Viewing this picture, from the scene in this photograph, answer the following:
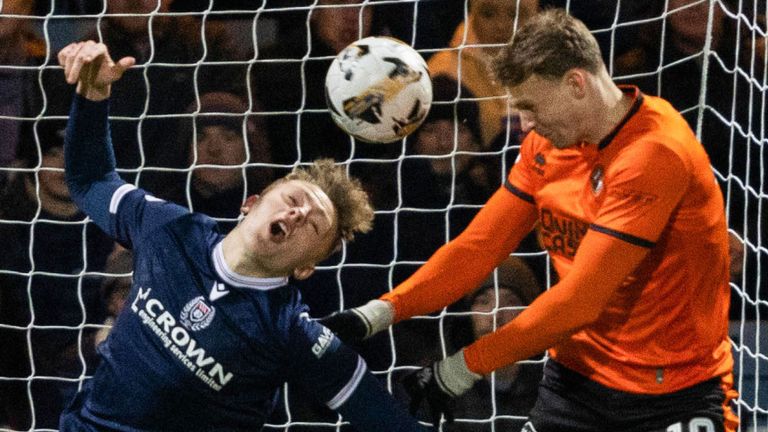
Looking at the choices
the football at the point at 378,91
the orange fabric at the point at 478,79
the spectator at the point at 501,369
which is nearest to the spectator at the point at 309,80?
the orange fabric at the point at 478,79

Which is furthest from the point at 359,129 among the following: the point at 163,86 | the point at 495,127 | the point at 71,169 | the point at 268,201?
the point at 163,86

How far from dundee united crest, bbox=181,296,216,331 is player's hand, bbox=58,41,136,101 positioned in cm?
47

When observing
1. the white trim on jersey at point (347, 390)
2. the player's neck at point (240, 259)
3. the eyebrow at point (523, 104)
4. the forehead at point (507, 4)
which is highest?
the eyebrow at point (523, 104)

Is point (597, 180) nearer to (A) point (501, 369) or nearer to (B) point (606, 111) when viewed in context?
(B) point (606, 111)

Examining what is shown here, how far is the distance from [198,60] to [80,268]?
739 millimetres

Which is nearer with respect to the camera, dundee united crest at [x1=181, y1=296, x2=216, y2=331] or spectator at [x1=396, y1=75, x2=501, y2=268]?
dundee united crest at [x1=181, y1=296, x2=216, y2=331]

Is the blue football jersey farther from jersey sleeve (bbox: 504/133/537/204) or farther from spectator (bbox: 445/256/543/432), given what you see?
spectator (bbox: 445/256/543/432)

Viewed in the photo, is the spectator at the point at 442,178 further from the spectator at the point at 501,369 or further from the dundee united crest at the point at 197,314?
the dundee united crest at the point at 197,314

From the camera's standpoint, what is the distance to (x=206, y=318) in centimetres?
232

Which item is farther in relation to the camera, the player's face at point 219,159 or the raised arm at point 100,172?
the player's face at point 219,159

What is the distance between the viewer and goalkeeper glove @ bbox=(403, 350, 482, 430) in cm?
236

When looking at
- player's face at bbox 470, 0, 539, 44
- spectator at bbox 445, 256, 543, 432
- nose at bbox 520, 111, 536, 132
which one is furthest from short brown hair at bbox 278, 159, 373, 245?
player's face at bbox 470, 0, 539, 44

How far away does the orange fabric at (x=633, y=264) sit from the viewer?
7.34 ft

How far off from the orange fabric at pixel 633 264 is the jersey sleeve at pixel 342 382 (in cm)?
20
